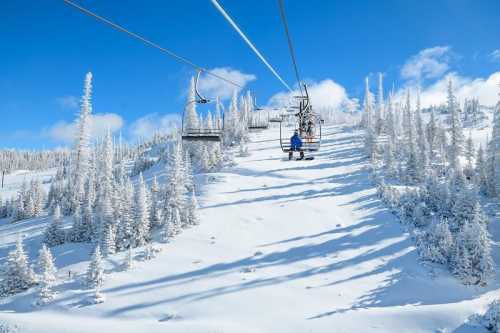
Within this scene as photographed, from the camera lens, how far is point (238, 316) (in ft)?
96.1

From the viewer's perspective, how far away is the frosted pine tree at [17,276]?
36831 mm

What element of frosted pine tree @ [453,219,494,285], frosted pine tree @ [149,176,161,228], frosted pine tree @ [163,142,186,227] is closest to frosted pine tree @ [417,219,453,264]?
frosted pine tree @ [453,219,494,285]

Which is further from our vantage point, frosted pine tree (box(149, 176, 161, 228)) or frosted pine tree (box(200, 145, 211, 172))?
frosted pine tree (box(200, 145, 211, 172))

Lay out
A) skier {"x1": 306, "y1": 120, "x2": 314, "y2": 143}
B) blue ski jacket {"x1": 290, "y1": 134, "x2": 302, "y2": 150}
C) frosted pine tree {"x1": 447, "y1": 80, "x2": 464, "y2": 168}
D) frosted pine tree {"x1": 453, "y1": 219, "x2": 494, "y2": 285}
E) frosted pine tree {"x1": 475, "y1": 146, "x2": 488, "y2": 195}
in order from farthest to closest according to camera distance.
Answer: frosted pine tree {"x1": 447, "y1": 80, "x2": 464, "y2": 168} < frosted pine tree {"x1": 475, "y1": 146, "x2": 488, "y2": 195} < frosted pine tree {"x1": 453, "y1": 219, "x2": 494, "y2": 285} < skier {"x1": 306, "y1": 120, "x2": 314, "y2": 143} < blue ski jacket {"x1": 290, "y1": 134, "x2": 302, "y2": 150}

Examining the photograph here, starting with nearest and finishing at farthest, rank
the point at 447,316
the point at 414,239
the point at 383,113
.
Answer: the point at 447,316
the point at 414,239
the point at 383,113

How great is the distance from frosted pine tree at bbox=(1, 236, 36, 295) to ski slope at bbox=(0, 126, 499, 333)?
1.95 meters

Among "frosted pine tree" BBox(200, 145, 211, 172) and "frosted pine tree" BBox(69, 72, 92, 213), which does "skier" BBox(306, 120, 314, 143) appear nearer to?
"frosted pine tree" BBox(69, 72, 92, 213)

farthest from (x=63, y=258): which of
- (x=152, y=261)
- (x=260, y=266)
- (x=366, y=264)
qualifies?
(x=366, y=264)

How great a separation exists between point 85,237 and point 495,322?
47.9 m

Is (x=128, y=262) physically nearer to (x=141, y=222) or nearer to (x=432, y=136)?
(x=141, y=222)

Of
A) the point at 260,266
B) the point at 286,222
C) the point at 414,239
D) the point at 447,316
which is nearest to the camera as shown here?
the point at 447,316

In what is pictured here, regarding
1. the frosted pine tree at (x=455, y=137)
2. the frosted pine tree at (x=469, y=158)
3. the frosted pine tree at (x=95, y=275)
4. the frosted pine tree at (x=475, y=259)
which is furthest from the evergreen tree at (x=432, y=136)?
the frosted pine tree at (x=95, y=275)

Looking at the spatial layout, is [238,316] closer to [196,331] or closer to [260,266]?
[196,331]

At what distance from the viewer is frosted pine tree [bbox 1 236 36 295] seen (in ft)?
121
